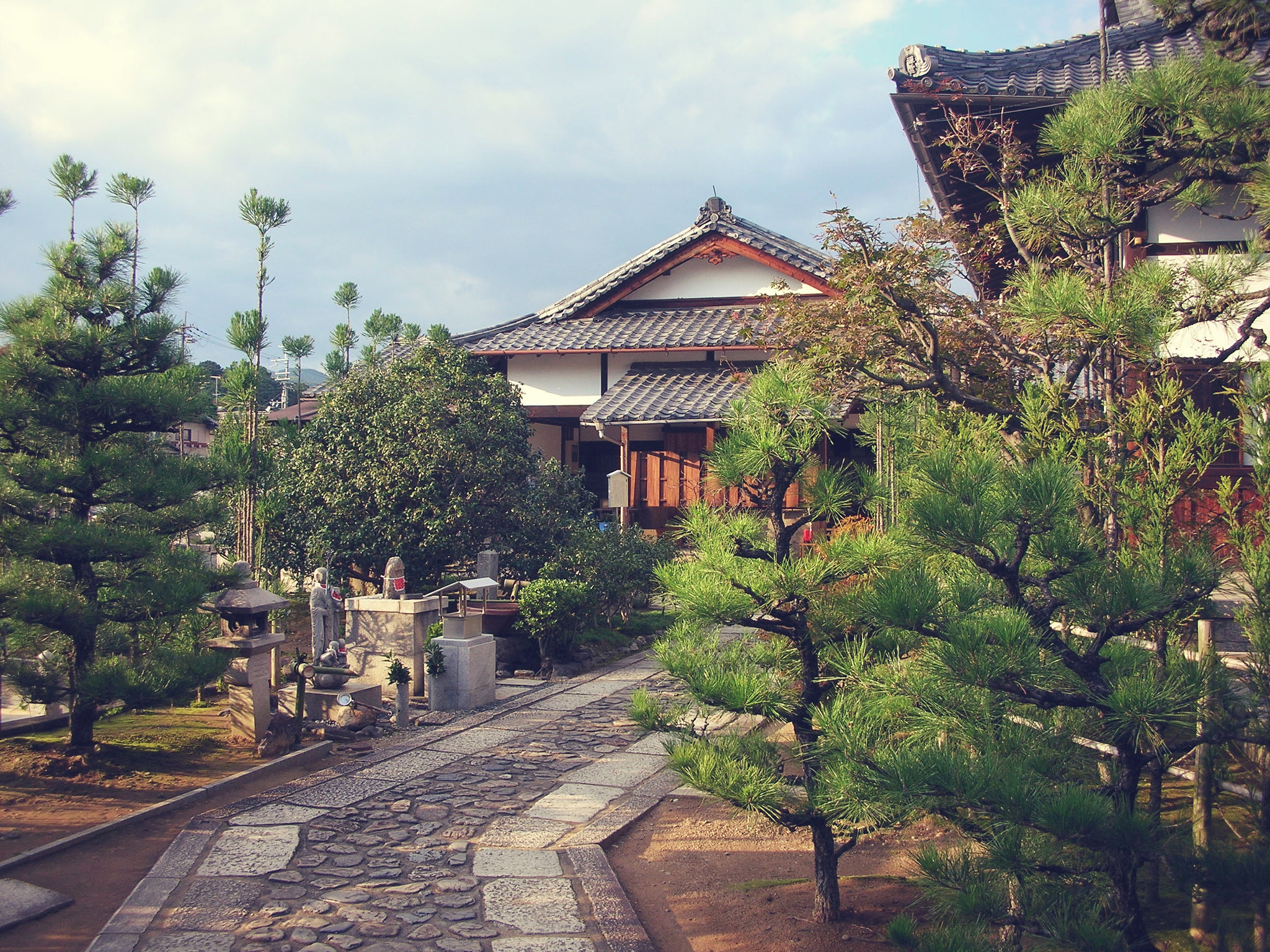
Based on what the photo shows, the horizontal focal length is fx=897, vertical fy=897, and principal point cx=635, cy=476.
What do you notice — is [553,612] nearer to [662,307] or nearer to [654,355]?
[654,355]

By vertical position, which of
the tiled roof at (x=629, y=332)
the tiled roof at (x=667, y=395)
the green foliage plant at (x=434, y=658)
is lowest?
the green foliage plant at (x=434, y=658)

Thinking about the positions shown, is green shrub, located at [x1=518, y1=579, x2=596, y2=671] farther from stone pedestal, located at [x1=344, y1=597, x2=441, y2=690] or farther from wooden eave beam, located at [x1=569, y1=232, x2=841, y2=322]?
wooden eave beam, located at [x1=569, y1=232, x2=841, y2=322]

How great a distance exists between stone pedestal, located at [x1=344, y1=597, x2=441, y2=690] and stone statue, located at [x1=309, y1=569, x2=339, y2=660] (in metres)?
0.30

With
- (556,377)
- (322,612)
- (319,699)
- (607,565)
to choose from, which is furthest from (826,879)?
(556,377)

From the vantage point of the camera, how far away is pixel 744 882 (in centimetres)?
578

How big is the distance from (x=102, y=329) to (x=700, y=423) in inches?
455

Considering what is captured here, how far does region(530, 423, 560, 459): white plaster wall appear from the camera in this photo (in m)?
20.0

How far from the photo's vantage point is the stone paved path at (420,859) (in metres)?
4.94

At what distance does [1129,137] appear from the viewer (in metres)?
4.24

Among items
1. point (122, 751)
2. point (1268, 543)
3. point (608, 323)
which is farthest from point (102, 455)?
point (608, 323)

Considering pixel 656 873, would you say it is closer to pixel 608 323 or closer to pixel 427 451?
pixel 427 451

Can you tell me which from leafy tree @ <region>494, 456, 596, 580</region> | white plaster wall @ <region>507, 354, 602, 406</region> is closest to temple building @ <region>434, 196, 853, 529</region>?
white plaster wall @ <region>507, 354, 602, 406</region>

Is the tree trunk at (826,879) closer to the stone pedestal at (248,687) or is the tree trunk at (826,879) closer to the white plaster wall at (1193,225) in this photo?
the stone pedestal at (248,687)

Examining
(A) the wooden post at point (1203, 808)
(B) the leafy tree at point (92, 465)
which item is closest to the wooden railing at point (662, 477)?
(B) the leafy tree at point (92, 465)
